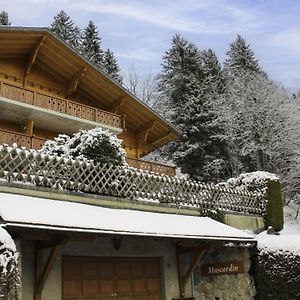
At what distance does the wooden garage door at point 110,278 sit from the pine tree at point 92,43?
109ft

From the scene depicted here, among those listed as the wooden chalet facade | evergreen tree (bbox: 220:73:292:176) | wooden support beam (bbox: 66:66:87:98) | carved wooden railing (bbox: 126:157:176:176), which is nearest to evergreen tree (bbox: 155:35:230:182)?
evergreen tree (bbox: 220:73:292:176)

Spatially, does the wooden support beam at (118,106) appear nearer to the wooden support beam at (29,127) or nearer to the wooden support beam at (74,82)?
the wooden support beam at (74,82)

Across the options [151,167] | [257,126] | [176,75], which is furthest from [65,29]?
[151,167]

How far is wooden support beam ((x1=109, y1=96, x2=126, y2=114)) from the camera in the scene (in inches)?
864

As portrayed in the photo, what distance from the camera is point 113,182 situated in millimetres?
12031

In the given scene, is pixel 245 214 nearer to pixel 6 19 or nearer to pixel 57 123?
pixel 57 123

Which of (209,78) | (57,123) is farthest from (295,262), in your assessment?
(209,78)

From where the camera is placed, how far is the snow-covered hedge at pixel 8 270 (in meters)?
6.07

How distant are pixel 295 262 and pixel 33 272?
7420mm

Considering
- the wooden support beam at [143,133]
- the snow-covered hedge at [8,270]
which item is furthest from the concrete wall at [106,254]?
the wooden support beam at [143,133]

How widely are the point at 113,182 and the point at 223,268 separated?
3.66 metres

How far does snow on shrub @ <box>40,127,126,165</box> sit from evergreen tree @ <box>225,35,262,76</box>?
28663mm

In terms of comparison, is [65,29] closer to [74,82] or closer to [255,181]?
[74,82]

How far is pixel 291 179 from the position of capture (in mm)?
29766
